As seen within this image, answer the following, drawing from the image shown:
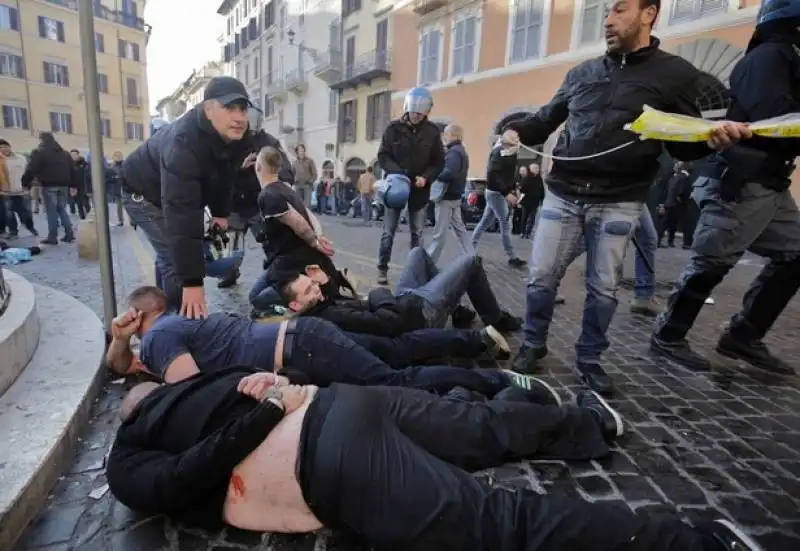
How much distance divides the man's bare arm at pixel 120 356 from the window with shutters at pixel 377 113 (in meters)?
22.2

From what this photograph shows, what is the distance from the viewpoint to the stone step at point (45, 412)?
5.48 ft

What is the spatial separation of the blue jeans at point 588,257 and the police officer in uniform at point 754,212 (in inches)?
25.2

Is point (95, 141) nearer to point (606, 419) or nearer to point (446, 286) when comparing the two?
point (446, 286)

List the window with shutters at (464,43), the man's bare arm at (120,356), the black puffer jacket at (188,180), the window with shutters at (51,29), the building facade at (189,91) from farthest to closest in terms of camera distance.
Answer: the building facade at (189,91) < the window with shutters at (51,29) < the window with shutters at (464,43) < the black puffer jacket at (188,180) < the man's bare arm at (120,356)

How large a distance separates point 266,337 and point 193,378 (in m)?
0.59

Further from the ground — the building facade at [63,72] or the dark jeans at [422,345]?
the building facade at [63,72]

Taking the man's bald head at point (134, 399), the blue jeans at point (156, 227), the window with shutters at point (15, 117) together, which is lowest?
the man's bald head at point (134, 399)

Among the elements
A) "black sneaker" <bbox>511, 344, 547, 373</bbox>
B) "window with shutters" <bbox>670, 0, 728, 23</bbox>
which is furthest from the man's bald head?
"window with shutters" <bbox>670, 0, 728, 23</bbox>

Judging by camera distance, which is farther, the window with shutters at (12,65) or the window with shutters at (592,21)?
the window with shutters at (12,65)

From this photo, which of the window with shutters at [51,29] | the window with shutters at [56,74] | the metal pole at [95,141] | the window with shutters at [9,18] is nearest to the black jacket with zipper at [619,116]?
the metal pole at [95,141]

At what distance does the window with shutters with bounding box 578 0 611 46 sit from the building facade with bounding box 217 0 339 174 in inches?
485

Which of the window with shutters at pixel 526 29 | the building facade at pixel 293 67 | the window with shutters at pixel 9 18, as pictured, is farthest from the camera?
the window with shutters at pixel 9 18

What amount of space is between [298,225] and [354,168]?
23723mm

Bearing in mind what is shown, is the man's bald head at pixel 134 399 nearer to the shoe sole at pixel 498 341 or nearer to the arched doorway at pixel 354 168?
the shoe sole at pixel 498 341
